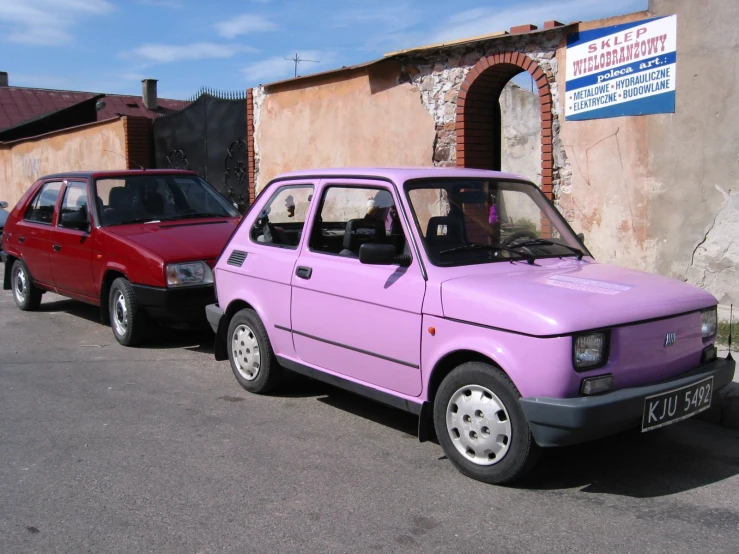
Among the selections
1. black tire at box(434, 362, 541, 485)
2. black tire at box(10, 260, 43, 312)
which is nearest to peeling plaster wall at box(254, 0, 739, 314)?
black tire at box(434, 362, 541, 485)

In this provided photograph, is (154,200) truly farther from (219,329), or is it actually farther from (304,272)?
(304,272)

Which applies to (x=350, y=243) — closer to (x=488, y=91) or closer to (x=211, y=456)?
(x=211, y=456)

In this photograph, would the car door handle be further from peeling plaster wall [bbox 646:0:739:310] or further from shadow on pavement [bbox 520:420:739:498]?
peeling plaster wall [bbox 646:0:739:310]

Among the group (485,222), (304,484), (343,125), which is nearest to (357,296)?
(485,222)

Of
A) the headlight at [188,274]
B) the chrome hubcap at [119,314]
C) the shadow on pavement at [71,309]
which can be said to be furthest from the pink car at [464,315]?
the shadow on pavement at [71,309]

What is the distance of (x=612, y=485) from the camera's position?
13.8ft

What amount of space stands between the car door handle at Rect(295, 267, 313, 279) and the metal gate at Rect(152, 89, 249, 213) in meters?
8.88

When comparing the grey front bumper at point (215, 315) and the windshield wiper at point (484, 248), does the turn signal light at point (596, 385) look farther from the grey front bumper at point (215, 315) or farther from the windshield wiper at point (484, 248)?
the grey front bumper at point (215, 315)

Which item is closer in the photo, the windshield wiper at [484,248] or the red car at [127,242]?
the windshield wiper at [484,248]

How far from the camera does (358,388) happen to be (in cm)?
496

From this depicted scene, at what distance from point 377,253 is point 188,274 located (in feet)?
10.5

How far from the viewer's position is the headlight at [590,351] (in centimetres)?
380

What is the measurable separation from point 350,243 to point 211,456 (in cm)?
164

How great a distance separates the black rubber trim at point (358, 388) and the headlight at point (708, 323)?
1682 millimetres
